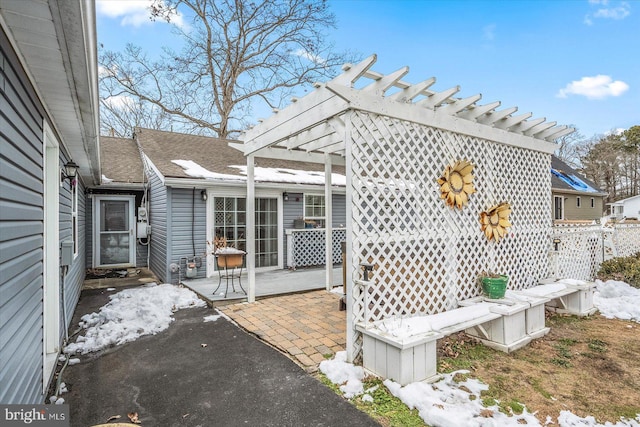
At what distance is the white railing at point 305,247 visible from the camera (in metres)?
8.28

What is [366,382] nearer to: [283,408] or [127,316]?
[283,408]

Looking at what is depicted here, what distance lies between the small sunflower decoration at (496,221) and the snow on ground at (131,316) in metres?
4.35

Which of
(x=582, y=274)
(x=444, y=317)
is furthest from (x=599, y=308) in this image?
(x=444, y=317)

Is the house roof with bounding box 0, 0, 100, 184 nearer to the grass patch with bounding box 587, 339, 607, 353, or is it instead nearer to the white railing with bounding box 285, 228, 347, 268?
the grass patch with bounding box 587, 339, 607, 353

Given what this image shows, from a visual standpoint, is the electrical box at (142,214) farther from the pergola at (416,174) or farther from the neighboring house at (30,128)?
the neighboring house at (30,128)

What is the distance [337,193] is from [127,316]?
5.93 m

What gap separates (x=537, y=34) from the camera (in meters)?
9.17

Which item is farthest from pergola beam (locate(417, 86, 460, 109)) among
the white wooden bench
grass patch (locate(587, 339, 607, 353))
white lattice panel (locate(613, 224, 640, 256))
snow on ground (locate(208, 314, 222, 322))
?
white lattice panel (locate(613, 224, 640, 256))

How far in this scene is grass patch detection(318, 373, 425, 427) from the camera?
2311mm

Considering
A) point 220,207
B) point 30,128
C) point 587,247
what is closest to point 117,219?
point 220,207

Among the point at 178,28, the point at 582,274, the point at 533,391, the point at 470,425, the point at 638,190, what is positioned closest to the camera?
the point at 470,425

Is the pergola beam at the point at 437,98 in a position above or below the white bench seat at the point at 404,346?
above

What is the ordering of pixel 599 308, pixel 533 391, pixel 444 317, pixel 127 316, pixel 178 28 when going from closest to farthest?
pixel 533 391
pixel 444 317
pixel 127 316
pixel 599 308
pixel 178 28

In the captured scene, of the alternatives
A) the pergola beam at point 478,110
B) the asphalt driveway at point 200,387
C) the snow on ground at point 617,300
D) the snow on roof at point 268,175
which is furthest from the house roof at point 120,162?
the snow on ground at point 617,300
